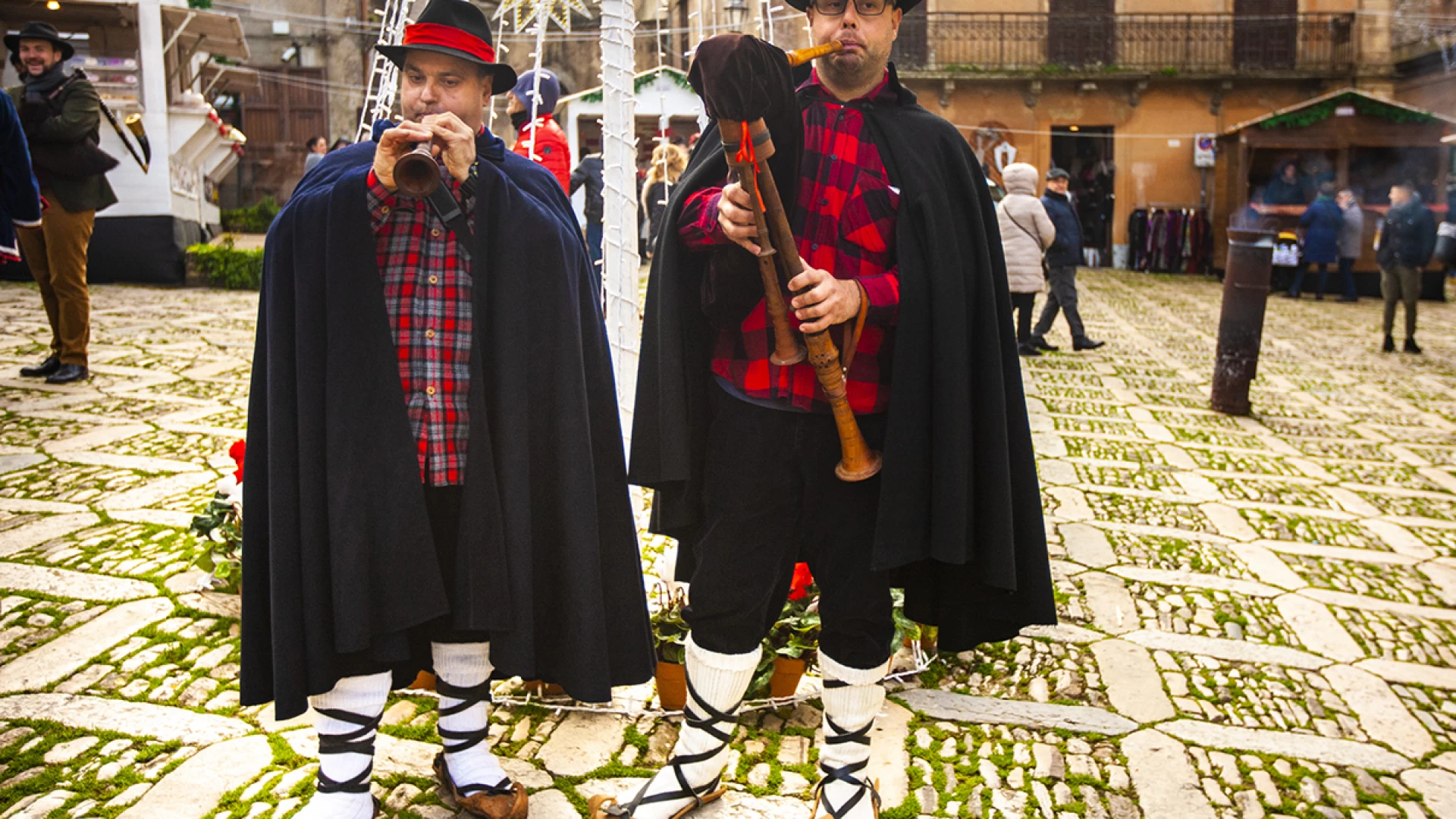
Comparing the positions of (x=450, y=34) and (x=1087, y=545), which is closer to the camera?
(x=450, y=34)

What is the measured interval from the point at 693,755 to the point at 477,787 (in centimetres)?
53

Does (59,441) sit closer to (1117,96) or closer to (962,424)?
(962,424)

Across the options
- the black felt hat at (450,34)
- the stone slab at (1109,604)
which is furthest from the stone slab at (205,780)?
the stone slab at (1109,604)

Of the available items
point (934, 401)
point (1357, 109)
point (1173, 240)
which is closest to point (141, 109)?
point (934, 401)

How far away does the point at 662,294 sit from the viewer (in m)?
2.44

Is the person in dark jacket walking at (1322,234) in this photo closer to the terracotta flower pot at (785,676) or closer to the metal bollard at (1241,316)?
the metal bollard at (1241,316)

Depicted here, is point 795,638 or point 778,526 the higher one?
point 778,526

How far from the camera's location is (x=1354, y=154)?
64.8 ft

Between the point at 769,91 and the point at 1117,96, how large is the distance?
2485 centimetres

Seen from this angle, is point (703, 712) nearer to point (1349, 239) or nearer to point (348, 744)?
point (348, 744)

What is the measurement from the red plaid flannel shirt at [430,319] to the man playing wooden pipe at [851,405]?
0.40 m

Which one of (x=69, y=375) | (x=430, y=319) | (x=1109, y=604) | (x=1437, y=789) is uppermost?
(x=430, y=319)

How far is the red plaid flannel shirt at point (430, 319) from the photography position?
2.46m

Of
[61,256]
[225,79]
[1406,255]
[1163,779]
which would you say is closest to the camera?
[1163,779]
